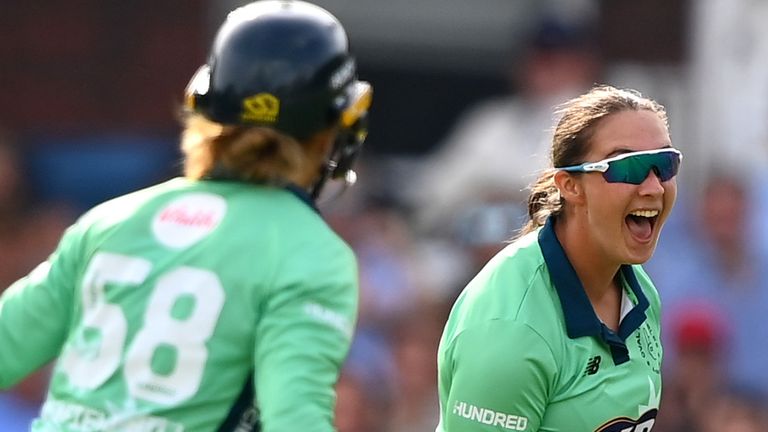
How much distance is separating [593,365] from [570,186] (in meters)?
0.45

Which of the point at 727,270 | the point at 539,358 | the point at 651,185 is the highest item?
the point at 651,185

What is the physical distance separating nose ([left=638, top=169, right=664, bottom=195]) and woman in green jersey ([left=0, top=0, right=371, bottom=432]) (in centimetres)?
73

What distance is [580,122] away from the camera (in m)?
4.54

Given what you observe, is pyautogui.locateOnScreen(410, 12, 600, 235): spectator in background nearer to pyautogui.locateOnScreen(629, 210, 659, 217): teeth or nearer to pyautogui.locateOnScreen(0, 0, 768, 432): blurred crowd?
pyautogui.locateOnScreen(0, 0, 768, 432): blurred crowd

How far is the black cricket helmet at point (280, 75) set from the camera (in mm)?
4152

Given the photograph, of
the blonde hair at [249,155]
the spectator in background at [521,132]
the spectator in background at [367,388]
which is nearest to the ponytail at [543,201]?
the blonde hair at [249,155]

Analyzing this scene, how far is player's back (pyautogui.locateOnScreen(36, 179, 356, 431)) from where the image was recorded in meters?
3.92

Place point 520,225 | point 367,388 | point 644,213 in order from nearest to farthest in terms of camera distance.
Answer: point 644,213 → point 520,225 → point 367,388

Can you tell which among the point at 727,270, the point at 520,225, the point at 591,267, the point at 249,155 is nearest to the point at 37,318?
the point at 249,155

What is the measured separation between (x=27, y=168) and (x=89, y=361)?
6520 millimetres

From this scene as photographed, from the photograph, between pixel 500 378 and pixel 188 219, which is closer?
pixel 188 219

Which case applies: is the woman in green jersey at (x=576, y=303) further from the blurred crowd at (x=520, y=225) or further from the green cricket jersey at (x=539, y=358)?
the blurred crowd at (x=520, y=225)

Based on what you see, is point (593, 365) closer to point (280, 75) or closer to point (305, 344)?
point (305, 344)

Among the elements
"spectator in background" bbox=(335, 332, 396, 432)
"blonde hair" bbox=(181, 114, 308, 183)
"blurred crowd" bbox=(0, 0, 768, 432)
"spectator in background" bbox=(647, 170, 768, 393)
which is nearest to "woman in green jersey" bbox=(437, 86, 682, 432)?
"blonde hair" bbox=(181, 114, 308, 183)
